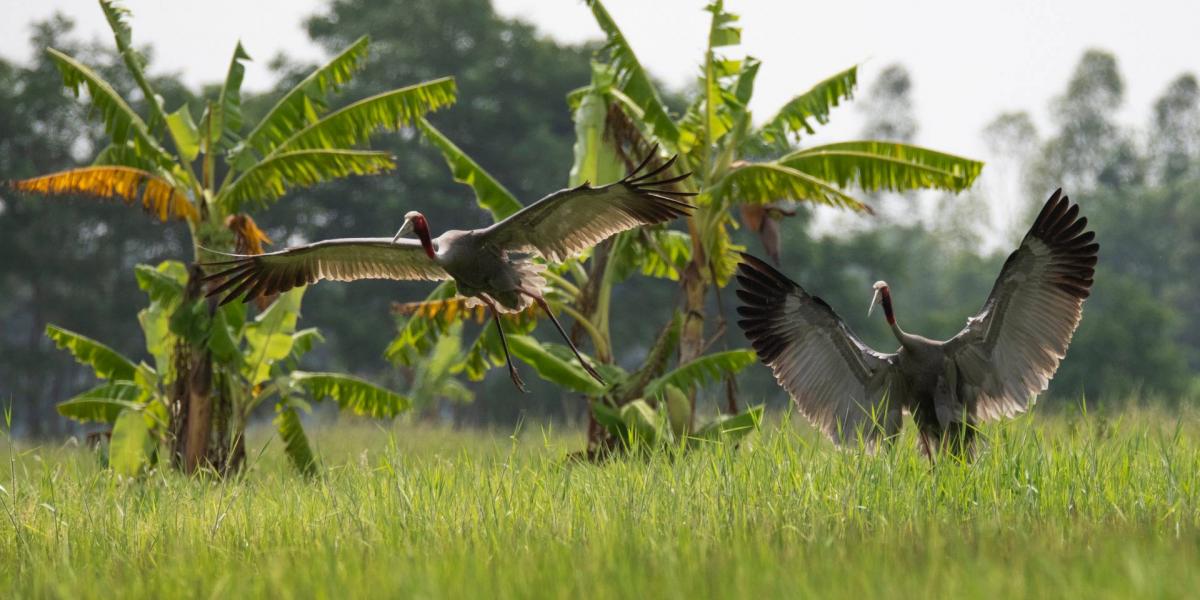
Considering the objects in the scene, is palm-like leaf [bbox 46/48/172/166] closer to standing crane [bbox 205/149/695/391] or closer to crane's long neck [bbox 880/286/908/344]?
standing crane [bbox 205/149/695/391]

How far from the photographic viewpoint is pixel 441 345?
61.7ft

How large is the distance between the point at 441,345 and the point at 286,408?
311 inches

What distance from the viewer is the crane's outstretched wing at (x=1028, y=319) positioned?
Answer: 21.4 feet

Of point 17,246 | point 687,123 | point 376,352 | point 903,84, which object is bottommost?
point 376,352

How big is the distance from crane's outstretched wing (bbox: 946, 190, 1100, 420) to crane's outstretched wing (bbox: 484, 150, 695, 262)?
1.68 metres

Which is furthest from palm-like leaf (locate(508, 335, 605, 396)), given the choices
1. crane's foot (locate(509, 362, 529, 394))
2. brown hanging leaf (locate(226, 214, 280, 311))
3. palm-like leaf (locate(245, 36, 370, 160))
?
palm-like leaf (locate(245, 36, 370, 160))

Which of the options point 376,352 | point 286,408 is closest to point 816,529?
point 286,408

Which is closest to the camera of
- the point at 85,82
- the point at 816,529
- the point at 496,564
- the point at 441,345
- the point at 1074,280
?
the point at 496,564

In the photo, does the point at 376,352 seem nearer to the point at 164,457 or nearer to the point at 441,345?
the point at 441,345

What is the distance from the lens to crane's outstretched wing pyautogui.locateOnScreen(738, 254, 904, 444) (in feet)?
23.0

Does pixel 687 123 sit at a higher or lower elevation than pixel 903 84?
lower

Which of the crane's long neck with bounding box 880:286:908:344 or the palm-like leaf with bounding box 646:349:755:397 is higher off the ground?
the crane's long neck with bounding box 880:286:908:344

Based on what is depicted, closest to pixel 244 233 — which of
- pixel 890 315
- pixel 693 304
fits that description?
pixel 693 304

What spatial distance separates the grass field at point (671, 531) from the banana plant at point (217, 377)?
10.0 feet
